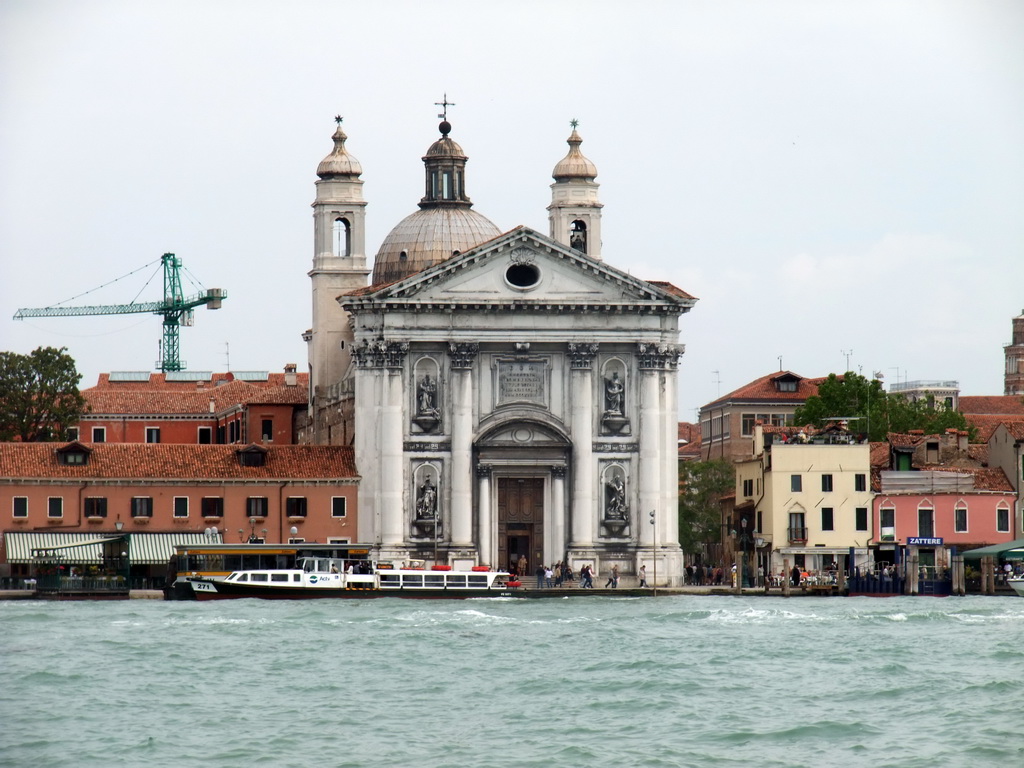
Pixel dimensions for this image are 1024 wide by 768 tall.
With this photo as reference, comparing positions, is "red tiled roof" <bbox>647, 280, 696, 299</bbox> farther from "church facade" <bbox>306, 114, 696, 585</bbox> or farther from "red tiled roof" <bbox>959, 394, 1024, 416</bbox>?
"red tiled roof" <bbox>959, 394, 1024, 416</bbox>

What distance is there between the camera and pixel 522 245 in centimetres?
7300

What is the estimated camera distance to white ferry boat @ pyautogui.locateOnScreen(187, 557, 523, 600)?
66.1 metres

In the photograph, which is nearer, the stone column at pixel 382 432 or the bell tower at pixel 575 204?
the stone column at pixel 382 432

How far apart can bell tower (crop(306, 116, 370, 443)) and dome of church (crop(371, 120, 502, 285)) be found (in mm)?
1390

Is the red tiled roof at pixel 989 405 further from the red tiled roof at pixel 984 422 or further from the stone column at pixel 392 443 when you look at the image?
the stone column at pixel 392 443

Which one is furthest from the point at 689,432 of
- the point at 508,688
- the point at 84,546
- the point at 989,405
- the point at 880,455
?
the point at 508,688

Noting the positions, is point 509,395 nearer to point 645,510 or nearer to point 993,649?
point 645,510

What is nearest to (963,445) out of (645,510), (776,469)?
(776,469)

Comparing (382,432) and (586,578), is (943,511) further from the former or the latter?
(382,432)

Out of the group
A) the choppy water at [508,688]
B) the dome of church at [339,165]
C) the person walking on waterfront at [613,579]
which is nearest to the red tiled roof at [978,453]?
the person walking on waterfront at [613,579]

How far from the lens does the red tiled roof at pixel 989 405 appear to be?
116544 millimetres

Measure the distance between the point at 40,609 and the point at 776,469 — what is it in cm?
2485

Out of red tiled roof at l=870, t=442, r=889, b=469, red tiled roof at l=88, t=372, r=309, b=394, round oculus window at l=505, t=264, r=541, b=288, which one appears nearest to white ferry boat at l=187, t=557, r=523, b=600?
round oculus window at l=505, t=264, r=541, b=288

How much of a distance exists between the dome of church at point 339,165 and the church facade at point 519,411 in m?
9.88
